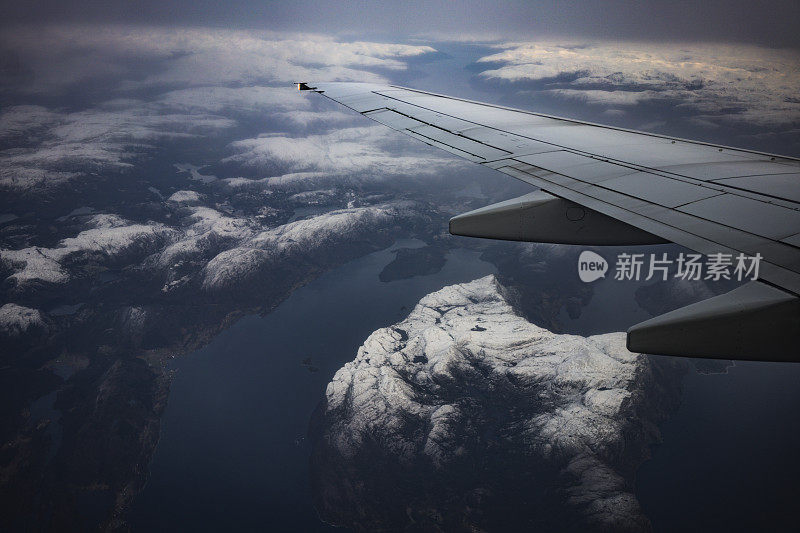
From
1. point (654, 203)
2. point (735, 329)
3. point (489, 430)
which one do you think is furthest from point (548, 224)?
point (489, 430)

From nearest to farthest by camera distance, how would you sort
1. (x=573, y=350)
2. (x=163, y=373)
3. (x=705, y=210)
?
(x=705, y=210) → (x=573, y=350) → (x=163, y=373)

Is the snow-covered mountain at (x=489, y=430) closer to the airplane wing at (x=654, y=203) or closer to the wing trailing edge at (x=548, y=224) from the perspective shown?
the airplane wing at (x=654, y=203)

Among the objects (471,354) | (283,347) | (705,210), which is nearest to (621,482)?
(471,354)

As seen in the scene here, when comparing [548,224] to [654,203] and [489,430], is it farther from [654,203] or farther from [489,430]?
[489,430]

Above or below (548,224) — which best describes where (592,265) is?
below

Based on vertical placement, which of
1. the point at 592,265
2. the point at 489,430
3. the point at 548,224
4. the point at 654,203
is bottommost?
the point at 489,430

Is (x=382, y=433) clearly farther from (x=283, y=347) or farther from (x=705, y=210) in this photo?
(x=705, y=210)

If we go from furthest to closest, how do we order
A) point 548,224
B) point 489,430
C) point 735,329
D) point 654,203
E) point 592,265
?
point 489,430 → point 592,265 → point 548,224 → point 654,203 → point 735,329

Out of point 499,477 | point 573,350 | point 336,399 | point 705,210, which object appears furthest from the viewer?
point 336,399
